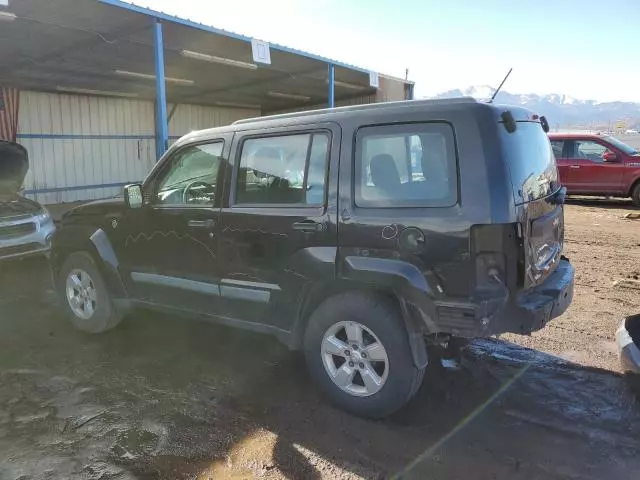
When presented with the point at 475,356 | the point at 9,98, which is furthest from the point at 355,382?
the point at 9,98

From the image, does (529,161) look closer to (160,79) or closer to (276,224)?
(276,224)

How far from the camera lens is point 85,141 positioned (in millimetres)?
16688

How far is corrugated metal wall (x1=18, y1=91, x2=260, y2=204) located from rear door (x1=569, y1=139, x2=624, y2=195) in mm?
13458

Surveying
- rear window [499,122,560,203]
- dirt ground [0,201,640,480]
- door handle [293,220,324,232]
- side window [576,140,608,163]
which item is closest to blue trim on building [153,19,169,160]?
dirt ground [0,201,640,480]

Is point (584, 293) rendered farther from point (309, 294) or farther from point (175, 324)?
point (175, 324)

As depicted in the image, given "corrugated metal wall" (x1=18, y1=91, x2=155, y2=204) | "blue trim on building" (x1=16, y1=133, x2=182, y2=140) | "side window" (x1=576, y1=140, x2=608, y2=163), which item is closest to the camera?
"side window" (x1=576, y1=140, x2=608, y2=163)

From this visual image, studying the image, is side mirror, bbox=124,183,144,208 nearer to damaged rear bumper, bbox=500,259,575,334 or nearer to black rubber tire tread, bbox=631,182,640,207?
damaged rear bumper, bbox=500,259,575,334

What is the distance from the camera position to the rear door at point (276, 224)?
339 centimetres

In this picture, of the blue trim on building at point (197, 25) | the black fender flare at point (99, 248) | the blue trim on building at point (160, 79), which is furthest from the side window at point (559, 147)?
the black fender flare at point (99, 248)

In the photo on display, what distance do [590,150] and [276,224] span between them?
12.5m

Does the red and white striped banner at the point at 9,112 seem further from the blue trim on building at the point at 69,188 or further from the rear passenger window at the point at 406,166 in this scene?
the rear passenger window at the point at 406,166

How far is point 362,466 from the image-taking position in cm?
282

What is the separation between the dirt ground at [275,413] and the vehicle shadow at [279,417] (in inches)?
0.4

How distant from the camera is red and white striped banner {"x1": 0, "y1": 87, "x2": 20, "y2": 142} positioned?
14.4 m
